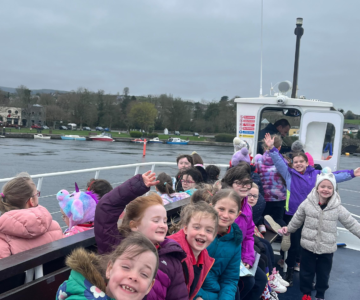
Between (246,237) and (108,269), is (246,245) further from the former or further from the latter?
(108,269)

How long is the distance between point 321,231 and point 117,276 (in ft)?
9.22

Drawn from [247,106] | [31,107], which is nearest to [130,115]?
[31,107]

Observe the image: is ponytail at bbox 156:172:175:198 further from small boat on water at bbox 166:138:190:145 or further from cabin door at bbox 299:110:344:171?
small boat on water at bbox 166:138:190:145

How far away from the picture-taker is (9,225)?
Answer: 7.18ft

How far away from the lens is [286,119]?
7.05 m

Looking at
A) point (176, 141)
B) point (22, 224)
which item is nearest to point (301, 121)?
point (22, 224)

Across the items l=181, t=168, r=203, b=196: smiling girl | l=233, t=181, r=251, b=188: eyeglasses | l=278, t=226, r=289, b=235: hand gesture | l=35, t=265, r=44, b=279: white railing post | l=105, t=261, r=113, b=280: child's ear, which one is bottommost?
l=278, t=226, r=289, b=235: hand gesture

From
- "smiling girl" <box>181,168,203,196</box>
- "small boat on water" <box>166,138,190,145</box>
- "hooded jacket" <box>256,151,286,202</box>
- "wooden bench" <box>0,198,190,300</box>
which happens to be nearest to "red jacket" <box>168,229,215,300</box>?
"wooden bench" <box>0,198,190,300</box>

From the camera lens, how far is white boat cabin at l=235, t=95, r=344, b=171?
650 centimetres

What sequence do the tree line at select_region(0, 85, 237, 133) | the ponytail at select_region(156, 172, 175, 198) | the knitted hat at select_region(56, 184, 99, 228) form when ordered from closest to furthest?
the knitted hat at select_region(56, 184, 99, 228) → the ponytail at select_region(156, 172, 175, 198) → the tree line at select_region(0, 85, 237, 133)

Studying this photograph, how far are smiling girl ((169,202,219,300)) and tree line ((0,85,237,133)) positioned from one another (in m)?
80.3

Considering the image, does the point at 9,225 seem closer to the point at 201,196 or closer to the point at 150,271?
the point at 150,271

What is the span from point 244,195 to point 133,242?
2050 millimetres

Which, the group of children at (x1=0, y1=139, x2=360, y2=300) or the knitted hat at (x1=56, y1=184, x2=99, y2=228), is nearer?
the group of children at (x1=0, y1=139, x2=360, y2=300)
